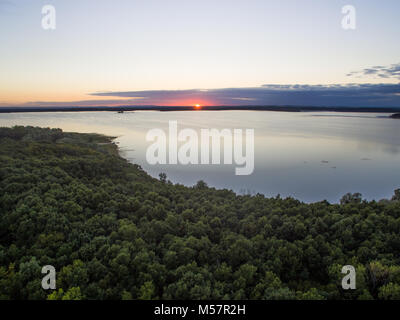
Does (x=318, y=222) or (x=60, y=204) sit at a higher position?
(x=60, y=204)

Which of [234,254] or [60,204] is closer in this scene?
[234,254]

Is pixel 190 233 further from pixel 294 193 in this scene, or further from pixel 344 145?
pixel 344 145

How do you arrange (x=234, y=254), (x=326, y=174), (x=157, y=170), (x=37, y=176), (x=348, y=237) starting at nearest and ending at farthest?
(x=234, y=254)
(x=348, y=237)
(x=37, y=176)
(x=326, y=174)
(x=157, y=170)

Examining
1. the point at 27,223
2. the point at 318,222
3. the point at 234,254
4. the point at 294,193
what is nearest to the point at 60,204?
the point at 27,223

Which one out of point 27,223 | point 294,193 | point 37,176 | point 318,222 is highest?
point 37,176
